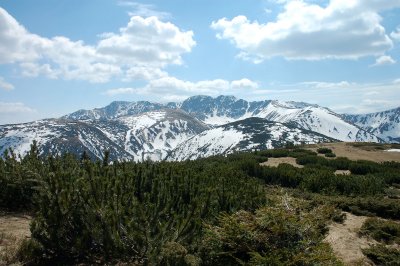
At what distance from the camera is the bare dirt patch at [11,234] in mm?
7557

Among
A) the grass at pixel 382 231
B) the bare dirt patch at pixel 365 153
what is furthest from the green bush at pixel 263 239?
the bare dirt patch at pixel 365 153

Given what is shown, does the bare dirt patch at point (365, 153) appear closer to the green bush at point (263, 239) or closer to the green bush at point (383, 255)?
the green bush at point (383, 255)

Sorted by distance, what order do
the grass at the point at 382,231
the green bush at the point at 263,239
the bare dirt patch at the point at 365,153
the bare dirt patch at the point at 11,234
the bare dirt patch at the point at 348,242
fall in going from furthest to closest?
1. the bare dirt patch at the point at 365,153
2. the grass at the point at 382,231
3. the bare dirt patch at the point at 348,242
4. the bare dirt patch at the point at 11,234
5. the green bush at the point at 263,239

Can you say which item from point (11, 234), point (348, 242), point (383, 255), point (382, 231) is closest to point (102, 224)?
point (11, 234)

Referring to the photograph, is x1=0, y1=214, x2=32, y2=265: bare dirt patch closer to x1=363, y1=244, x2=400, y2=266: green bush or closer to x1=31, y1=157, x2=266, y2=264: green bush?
x1=31, y1=157, x2=266, y2=264: green bush

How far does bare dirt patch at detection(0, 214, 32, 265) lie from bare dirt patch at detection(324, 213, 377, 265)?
288 inches

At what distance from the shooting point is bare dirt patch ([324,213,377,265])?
34.6 feet

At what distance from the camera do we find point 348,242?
1223 cm

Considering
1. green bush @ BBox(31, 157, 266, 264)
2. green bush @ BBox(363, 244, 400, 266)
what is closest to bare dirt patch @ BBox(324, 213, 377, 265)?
green bush @ BBox(363, 244, 400, 266)

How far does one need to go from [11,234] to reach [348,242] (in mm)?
9650

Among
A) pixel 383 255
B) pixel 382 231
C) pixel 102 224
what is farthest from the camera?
pixel 382 231

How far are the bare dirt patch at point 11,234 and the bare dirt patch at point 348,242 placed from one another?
731 cm

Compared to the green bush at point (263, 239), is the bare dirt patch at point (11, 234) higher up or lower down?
lower down

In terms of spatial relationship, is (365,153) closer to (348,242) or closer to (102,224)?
(348,242)
